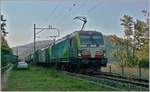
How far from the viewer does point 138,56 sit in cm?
4488

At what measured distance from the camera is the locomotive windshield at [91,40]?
30.6m

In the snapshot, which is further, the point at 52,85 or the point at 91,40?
the point at 91,40

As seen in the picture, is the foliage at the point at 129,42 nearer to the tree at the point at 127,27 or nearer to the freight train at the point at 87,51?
the tree at the point at 127,27

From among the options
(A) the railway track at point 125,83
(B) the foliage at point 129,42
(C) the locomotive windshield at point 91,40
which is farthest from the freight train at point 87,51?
(B) the foliage at point 129,42

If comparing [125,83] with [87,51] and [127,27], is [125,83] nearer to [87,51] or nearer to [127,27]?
[87,51]

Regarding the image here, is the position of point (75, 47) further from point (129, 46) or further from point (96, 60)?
point (129, 46)

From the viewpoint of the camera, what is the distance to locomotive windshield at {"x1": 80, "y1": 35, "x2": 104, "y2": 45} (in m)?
30.6

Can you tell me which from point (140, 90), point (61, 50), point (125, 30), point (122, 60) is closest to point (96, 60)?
point (61, 50)

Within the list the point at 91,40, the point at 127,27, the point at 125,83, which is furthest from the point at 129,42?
the point at 125,83

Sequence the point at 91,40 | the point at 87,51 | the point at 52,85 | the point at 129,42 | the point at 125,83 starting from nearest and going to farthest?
the point at 52,85 → the point at 125,83 → the point at 87,51 → the point at 91,40 → the point at 129,42

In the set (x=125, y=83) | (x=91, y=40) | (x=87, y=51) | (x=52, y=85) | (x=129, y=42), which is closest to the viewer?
(x=52, y=85)

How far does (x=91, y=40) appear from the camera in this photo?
30812mm

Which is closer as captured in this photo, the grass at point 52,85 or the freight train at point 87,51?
the grass at point 52,85

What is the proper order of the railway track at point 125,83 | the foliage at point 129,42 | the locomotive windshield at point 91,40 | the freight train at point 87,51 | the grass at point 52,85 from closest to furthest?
the railway track at point 125,83 → the grass at point 52,85 → the freight train at point 87,51 → the locomotive windshield at point 91,40 → the foliage at point 129,42
